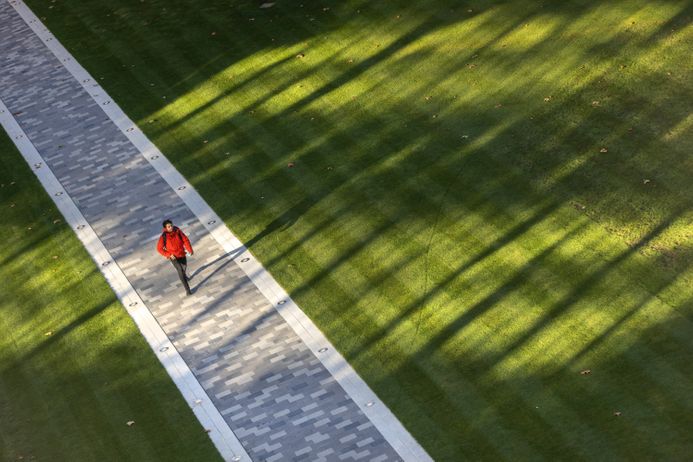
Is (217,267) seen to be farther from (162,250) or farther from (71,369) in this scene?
(71,369)

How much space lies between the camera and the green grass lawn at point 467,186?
60.8 feet

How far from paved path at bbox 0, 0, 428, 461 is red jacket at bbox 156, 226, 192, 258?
1.14 m

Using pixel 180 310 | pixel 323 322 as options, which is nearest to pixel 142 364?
pixel 180 310

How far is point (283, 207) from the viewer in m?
25.0

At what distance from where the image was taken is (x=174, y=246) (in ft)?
73.4

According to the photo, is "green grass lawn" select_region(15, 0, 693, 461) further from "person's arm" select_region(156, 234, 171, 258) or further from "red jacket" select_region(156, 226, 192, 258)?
"person's arm" select_region(156, 234, 171, 258)

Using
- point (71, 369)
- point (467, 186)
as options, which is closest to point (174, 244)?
point (71, 369)

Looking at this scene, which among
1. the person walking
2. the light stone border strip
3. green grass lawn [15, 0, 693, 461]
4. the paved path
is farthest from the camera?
the person walking

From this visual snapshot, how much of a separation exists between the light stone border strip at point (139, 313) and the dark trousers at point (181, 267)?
0.93 meters

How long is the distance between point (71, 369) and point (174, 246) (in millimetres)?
3088

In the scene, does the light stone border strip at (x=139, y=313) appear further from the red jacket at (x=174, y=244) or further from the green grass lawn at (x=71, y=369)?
the red jacket at (x=174, y=244)

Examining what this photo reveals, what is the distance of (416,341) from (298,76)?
12.0 meters

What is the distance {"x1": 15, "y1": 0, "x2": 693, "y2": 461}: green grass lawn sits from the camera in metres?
18.5

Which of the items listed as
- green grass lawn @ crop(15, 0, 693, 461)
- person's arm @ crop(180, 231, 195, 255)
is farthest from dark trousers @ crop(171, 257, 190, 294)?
green grass lawn @ crop(15, 0, 693, 461)
